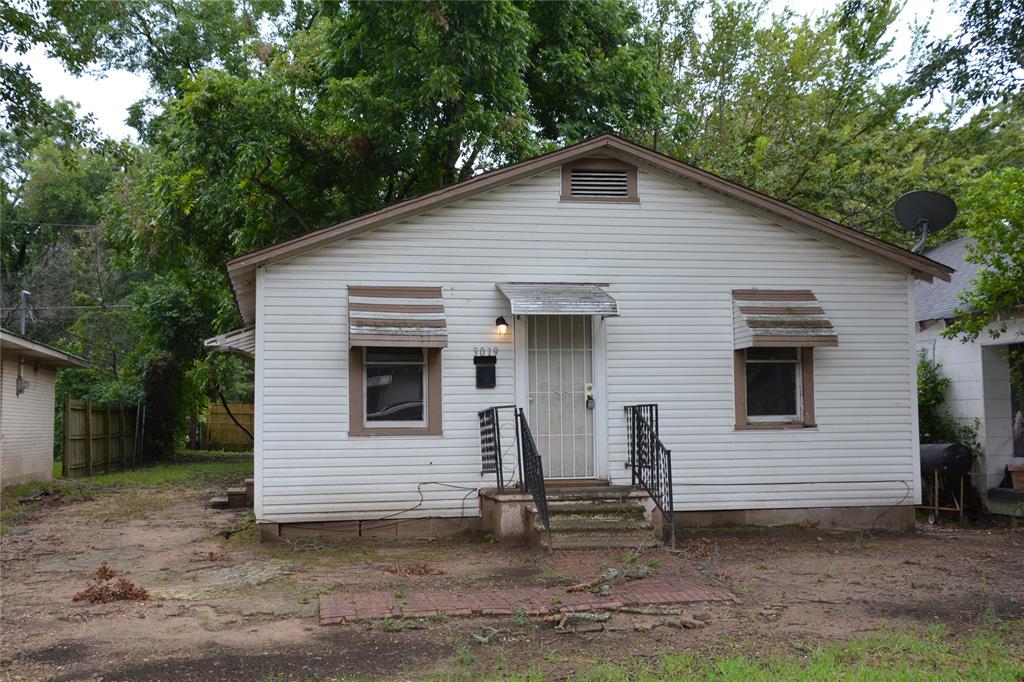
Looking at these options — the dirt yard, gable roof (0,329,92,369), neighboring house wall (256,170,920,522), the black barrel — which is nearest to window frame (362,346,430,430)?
neighboring house wall (256,170,920,522)

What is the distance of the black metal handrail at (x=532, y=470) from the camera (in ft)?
31.9

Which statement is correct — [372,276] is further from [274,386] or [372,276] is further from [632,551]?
[632,551]

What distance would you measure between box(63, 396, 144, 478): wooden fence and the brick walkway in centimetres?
1458

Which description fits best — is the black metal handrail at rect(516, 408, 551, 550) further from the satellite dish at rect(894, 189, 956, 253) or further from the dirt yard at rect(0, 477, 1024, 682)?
the satellite dish at rect(894, 189, 956, 253)

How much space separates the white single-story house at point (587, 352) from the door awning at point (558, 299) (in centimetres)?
4

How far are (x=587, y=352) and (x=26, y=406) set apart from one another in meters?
12.7

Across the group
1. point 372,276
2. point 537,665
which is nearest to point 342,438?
point 372,276

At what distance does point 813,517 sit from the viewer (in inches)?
461

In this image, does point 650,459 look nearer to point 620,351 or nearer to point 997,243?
point 620,351

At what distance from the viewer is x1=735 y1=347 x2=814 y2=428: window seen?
11750mm

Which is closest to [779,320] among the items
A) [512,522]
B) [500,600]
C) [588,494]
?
[588,494]

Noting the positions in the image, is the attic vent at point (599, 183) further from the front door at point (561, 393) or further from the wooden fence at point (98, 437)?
the wooden fence at point (98, 437)

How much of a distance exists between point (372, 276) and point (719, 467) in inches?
191

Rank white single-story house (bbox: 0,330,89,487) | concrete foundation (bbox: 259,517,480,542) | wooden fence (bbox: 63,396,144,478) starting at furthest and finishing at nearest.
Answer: wooden fence (bbox: 63,396,144,478) → white single-story house (bbox: 0,330,89,487) → concrete foundation (bbox: 259,517,480,542)
